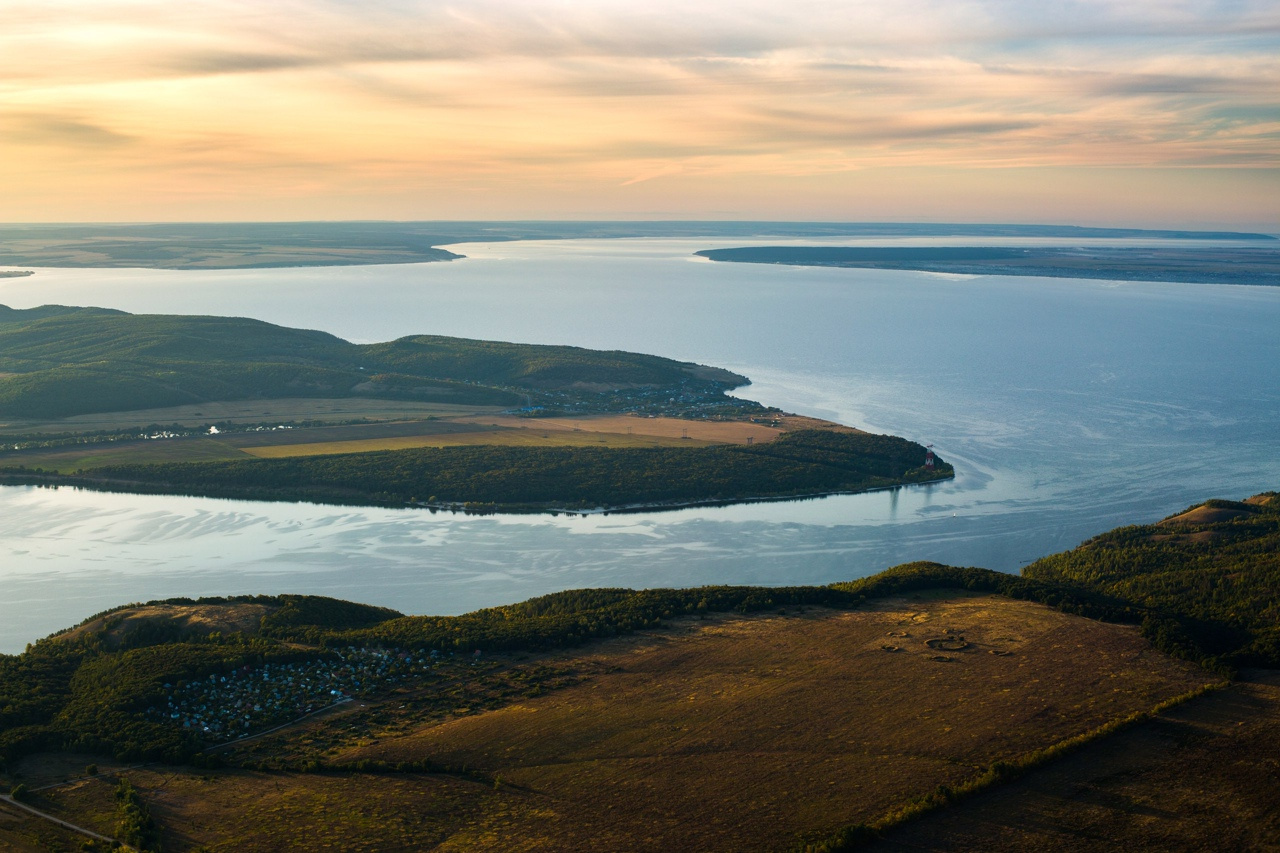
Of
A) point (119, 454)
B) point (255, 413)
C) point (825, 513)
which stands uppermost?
point (255, 413)

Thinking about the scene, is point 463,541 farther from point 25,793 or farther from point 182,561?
point 25,793

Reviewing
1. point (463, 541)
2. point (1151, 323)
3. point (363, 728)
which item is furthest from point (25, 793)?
point (1151, 323)

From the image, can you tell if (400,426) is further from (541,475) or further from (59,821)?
(59,821)

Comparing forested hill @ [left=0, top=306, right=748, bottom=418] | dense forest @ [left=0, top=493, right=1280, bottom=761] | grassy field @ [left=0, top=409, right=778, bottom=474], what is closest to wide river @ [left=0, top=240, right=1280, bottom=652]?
dense forest @ [left=0, top=493, right=1280, bottom=761]

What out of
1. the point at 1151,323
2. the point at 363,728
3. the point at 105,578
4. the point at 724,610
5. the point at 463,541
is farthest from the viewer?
the point at 1151,323

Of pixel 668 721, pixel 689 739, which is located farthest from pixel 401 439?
pixel 689 739

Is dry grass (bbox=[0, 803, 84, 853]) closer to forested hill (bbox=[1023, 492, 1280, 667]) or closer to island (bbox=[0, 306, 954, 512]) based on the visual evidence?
forested hill (bbox=[1023, 492, 1280, 667])
